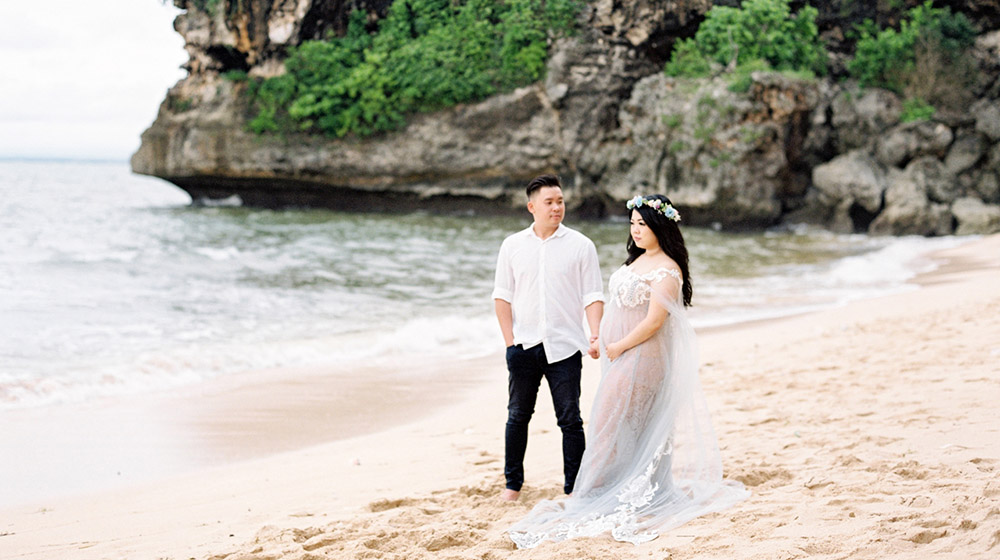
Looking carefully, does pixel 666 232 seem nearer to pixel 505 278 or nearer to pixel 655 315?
pixel 655 315

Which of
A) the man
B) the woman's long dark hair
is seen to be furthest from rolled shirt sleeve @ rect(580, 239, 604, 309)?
the woman's long dark hair

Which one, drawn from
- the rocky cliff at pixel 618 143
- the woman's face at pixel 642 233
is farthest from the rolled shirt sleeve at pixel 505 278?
the rocky cliff at pixel 618 143

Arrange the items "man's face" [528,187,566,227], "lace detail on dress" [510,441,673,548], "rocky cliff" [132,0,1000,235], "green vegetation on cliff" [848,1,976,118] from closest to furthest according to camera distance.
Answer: "lace detail on dress" [510,441,673,548] < "man's face" [528,187,566,227] < "rocky cliff" [132,0,1000,235] < "green vegetation on cliff" [848,1,976,118]

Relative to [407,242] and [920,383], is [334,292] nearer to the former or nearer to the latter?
[407,242]

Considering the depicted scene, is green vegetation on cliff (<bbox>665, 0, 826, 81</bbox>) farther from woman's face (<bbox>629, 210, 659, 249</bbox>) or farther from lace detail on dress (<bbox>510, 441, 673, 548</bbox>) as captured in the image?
lace detail on dress (<bbox>510, 441, 673, 548</bbox>)

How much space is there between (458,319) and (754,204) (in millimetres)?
12677

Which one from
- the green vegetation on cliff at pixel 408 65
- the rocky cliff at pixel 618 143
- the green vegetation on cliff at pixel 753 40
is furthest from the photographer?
the green vegetation on cliff at pixel 408 65

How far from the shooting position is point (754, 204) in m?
19.1

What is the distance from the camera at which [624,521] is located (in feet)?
9.81

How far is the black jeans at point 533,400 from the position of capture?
10.9ft

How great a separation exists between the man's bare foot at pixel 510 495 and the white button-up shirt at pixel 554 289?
25.7 inches

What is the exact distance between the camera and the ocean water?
6996 mm

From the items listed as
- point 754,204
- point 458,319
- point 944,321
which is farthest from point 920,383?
point 754,204

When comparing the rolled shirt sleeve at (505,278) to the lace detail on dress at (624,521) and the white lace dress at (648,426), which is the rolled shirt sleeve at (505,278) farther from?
the lace detail on dress at (624,521)
